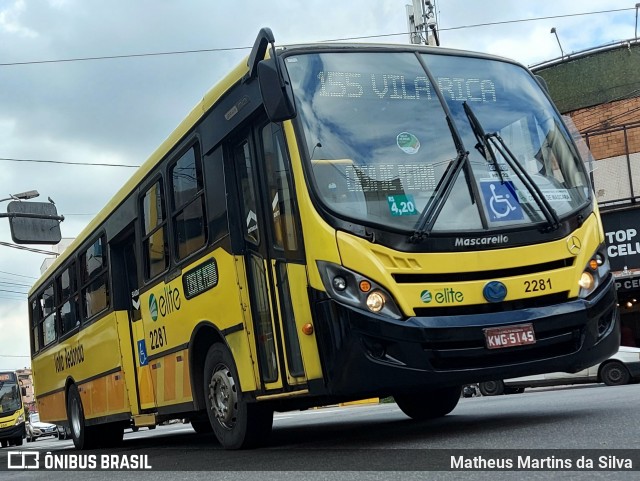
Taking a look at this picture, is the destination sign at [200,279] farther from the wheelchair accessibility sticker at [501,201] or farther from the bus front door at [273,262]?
the wheelchair accessibility sticker at [501,201]

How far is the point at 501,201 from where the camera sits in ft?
24.0

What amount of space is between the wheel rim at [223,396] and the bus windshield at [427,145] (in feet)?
7.53

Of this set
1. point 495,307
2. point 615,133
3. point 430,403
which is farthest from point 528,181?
point 615,133

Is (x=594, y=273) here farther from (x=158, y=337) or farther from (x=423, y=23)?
(x=423, y=23)

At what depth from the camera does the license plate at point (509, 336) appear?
22.6 feet

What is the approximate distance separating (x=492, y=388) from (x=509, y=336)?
50.1 feet

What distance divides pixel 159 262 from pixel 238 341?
2343 mm

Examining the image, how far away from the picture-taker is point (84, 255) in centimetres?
1388

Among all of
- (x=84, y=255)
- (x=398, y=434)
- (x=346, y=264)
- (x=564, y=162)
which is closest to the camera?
(x=346, y=264)

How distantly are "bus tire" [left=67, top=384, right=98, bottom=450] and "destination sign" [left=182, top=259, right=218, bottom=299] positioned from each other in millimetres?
5623

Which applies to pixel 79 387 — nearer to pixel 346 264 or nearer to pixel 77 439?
pixel 77 439

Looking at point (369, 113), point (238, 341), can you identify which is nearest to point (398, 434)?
point (238, 341)

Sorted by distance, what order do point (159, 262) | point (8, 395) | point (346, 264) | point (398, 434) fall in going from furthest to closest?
point (8, 395) → point (159, 262) → point (398, 434) → point (346, 264)

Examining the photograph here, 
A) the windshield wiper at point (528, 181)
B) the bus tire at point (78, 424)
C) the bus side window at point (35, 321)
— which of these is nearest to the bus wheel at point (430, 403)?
the windshield wiper at point (528, 181)
